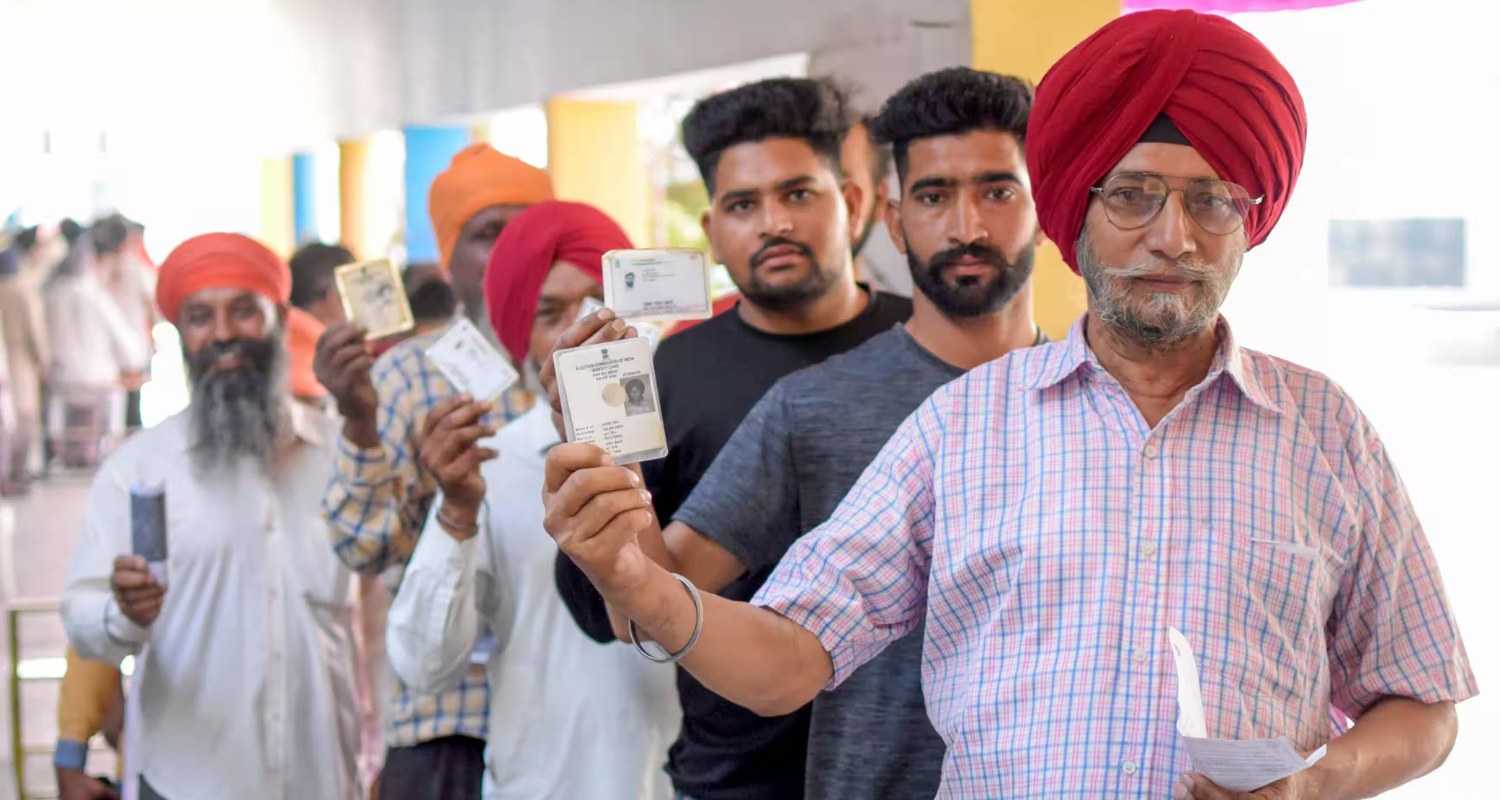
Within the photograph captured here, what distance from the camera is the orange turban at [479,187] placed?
5.18 metres

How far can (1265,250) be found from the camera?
404cm

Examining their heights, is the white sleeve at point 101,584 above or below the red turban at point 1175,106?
below

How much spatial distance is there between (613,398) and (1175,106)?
2.57 ft

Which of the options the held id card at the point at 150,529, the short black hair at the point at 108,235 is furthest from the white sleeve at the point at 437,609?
the short black hair at the point at 108,235

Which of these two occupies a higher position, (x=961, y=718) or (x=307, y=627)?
(x=961, y=718)

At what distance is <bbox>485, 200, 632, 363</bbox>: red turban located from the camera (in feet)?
12.6

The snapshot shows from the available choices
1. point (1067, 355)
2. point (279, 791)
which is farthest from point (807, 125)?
point (279, 791)

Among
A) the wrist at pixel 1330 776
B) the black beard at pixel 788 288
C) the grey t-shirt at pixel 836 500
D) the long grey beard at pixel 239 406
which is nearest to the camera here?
the wrist at pixel 1330 776

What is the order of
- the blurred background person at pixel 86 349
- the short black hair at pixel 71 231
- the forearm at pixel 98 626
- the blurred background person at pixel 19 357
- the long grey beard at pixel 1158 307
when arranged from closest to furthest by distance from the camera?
the long grey beard at pixel 1158 307
the forearm at pixel 98 626
the blurred background person at pixel 19 357
the blurred background person at pixel 86 349
the short black hair at pixel 71 231

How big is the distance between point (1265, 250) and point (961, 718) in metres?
2.19

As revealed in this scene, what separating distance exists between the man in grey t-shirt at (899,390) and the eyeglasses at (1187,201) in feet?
2.01

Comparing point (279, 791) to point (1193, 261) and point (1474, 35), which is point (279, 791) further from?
point (1474, 35)

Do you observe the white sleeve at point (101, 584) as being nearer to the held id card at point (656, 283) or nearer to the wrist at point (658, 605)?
the held id card at point (656, 283)

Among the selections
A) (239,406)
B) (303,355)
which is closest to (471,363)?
(239,406)
